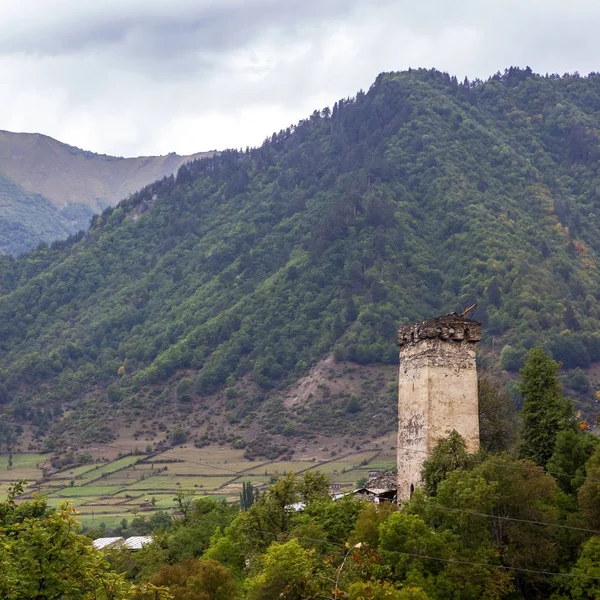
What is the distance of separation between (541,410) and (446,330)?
6981 millimetres

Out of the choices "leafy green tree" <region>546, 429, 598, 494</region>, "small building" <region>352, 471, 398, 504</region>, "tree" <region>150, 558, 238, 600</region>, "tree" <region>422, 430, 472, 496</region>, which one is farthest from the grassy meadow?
"tree" <region>422, 430, 472, 496</region>

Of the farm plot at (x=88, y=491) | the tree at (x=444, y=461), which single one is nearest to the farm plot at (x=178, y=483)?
the farm plot at (x=88, y=491)

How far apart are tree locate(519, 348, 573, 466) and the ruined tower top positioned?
465 centimetres

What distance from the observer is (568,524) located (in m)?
46.8

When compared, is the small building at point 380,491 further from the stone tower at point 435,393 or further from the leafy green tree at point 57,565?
the leafy green tree at point 57,565

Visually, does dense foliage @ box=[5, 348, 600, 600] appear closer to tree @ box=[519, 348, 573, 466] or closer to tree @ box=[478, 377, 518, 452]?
tree @ box=[519, 348, 573, 466]

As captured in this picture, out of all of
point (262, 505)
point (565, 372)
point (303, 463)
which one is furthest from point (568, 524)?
point (565, 372)

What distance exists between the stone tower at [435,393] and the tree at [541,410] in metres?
4.47

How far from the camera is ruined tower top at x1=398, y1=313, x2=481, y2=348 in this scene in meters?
52.6

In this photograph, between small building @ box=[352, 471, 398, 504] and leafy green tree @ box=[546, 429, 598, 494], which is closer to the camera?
leafy green tree @ box=[546, 429, 598, 494]

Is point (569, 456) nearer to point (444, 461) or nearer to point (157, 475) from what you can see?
point (444, 461)

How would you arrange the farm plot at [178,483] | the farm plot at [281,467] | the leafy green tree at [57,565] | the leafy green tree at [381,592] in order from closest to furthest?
the leafy green tree at [57,565] → the leafy green tree at [381,592] → the farm plot at [178,483] → the farm plot at [281,467]

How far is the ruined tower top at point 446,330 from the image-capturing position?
5259cm

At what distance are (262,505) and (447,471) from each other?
13.1 metres
